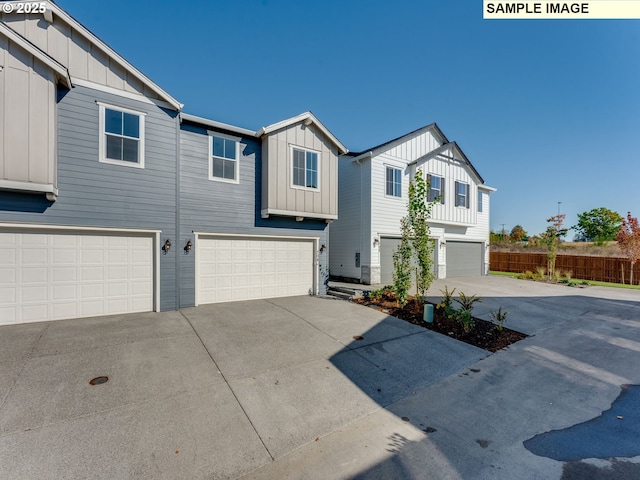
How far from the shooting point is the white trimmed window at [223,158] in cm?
871

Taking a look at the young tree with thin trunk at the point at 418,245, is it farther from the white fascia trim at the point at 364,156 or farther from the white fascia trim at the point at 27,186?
the white fascia trim at the point at 27,186

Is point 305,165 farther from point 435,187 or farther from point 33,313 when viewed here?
point 435,187

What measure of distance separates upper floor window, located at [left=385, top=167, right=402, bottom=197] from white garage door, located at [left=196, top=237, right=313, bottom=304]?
18.5 feet

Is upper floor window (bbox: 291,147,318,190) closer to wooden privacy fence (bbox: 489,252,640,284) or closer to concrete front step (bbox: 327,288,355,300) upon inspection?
concrete front step (bbox: 327,288,355,300)

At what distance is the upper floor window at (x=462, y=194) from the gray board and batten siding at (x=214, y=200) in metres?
11.4

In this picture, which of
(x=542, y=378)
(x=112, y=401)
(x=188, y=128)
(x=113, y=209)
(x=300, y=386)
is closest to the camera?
(x=112, y=401)

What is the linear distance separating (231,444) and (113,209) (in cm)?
679

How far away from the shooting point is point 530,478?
2.62 meters

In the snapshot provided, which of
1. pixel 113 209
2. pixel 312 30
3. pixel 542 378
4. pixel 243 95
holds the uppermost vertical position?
pixel 312 30

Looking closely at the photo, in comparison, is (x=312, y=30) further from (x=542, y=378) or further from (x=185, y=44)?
(x=542, y=378)

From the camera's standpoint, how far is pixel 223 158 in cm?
888

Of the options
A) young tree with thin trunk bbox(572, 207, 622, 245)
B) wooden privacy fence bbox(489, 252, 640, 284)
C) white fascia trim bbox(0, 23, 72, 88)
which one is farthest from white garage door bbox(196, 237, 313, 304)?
young tree with thin trunk bbox(572, 207, 622, 245)

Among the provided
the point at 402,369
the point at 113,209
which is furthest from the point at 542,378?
the point at 113,209

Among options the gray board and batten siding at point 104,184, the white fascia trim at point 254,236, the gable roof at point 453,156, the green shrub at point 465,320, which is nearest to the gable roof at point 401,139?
the gable roof at point 453,156
